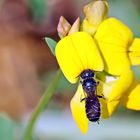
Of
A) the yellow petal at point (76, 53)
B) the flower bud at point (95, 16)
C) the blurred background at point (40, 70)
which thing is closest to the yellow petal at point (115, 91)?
the yellow petal at point (76, 53)

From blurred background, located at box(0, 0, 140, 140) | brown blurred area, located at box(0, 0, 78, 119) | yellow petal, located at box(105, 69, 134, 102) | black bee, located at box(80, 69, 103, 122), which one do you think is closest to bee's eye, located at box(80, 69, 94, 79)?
black bee, located at box(80, 69, 103, 122)

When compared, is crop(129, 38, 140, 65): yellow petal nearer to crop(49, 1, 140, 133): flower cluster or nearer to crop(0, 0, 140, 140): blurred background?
crop(49, 1, 140, 133): flower cluster

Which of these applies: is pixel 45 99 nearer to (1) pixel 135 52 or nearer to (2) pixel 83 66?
(2) pixel 83 66

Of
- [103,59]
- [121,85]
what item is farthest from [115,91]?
[103,59]

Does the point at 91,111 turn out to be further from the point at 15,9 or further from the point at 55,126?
the point at 15,9

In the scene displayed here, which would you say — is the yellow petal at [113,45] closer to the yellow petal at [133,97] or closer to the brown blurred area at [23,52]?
the yellow petal at [133,97]

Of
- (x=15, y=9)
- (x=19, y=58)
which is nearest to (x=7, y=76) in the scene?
(x=19, y=58)
